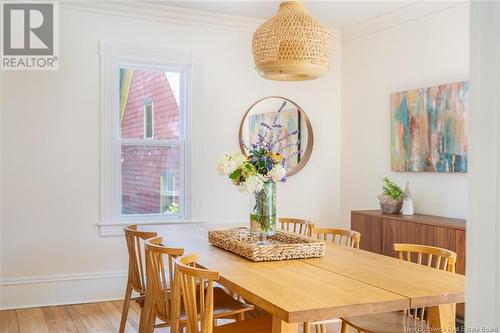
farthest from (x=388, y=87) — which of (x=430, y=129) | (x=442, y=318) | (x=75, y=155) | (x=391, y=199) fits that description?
(x=442, y=318)

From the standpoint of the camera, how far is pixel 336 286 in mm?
2092

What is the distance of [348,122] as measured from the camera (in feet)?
18.1

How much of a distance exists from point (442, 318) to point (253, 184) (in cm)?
115

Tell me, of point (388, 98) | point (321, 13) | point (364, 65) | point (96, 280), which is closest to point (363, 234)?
point (388, 98)

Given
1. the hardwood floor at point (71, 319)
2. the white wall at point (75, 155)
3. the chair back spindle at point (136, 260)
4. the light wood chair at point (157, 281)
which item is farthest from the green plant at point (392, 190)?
the light wood chair at point (157, 281)

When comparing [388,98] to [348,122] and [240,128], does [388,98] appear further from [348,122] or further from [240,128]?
[240,128]

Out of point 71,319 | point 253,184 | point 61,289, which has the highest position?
point 253,184

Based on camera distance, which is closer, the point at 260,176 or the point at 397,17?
the point at 260,176

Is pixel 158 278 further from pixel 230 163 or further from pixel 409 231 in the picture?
pixel 409 231

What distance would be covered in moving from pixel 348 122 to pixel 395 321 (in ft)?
10.6

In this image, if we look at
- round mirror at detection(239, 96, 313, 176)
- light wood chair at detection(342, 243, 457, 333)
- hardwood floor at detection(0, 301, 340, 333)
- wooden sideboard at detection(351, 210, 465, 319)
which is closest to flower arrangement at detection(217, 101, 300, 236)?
light wood chair at detection(342, 243, 457, 333)

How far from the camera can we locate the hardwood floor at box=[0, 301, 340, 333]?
12.4 ft

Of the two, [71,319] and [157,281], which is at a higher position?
[157,281]

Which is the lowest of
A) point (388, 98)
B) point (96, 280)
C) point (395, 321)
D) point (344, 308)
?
point (96, 280)
